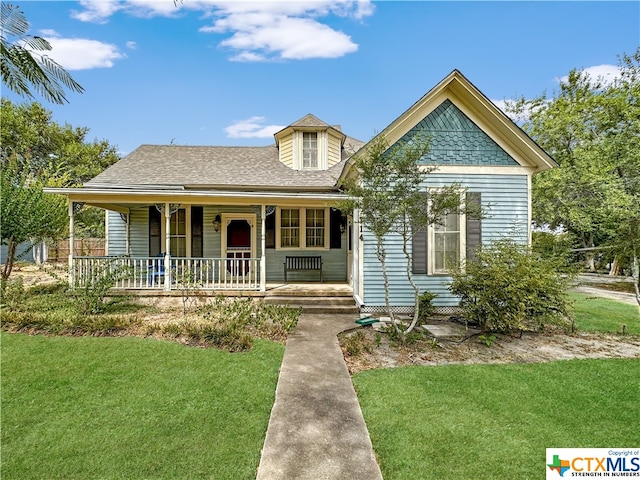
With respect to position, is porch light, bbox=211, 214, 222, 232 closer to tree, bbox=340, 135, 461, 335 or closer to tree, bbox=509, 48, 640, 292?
tree, bbox=340, 135, 461, 335

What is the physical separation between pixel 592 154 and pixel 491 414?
19.0 m

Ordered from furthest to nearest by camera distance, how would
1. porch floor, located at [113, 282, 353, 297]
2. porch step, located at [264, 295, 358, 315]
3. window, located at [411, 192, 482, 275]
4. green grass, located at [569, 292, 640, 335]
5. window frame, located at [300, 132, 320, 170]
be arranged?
window frame, located at [300, 132, 320, 170]
porch floor, located at [113, 282, 353, 297]
porch step, located at [264, 295, 358, 315]
window, located at [411, 192, 482, 275]
green grass, located at [569, 292, 640, 335]

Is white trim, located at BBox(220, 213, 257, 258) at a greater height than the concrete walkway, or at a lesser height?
greater

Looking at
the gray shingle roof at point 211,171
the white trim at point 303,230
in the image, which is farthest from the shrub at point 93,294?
the white trim at point 303,230

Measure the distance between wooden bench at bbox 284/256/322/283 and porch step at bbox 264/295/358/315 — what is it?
229 cm

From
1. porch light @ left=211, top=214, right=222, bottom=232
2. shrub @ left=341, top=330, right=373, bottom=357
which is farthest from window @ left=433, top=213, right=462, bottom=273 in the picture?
porch light @ left=211, top=214, right=222, bottom=232

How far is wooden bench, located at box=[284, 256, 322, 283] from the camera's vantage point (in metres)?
11.2

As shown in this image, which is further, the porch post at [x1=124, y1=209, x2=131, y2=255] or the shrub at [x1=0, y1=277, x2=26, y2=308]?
the porch post at [x1=124, y1=209, x2=131, y2=255]

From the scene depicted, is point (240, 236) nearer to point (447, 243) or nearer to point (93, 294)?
point (93, 294)

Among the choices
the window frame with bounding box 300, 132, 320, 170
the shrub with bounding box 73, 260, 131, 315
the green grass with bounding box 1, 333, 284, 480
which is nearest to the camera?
the green grass with bounding box 1, 333, 284, 480

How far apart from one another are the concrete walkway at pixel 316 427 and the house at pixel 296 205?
346cm

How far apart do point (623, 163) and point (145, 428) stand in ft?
70.7

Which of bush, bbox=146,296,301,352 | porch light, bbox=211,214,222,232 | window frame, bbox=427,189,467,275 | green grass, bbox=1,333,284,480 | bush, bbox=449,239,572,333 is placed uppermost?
porch light, bbox=211,214,222,232

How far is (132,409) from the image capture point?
378cm
